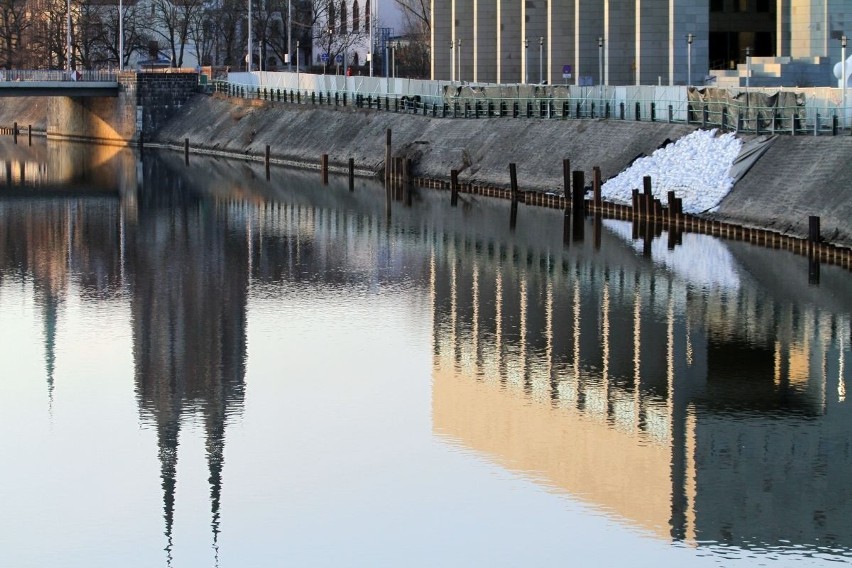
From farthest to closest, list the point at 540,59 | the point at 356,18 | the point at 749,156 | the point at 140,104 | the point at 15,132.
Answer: the point at 356,18, the point at 15,132, the point at 140,104, the point at 540,59, the point at 749,156

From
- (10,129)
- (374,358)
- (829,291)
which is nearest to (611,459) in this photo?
(374,358)

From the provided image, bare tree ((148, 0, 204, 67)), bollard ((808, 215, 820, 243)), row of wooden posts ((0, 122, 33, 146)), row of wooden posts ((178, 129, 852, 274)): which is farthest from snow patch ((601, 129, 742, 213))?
bare tree ((148, 0, 204, 67))

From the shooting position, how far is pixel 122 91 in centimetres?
11638

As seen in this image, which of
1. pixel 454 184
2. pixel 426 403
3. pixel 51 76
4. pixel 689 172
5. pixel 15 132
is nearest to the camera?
pixel 426 403

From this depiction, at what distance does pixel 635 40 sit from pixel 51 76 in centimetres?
4275

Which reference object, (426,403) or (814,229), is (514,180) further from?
(426,403)

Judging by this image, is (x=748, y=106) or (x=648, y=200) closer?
(x=648, y=200)

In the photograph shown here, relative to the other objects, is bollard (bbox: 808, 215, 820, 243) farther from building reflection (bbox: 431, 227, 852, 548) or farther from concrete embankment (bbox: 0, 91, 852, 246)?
building reflection (bbox: 431, 227, 852, 548)

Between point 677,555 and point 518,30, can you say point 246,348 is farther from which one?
point 518,30

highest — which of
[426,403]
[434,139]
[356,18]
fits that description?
[356,18]

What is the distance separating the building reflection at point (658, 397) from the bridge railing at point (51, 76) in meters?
74.7

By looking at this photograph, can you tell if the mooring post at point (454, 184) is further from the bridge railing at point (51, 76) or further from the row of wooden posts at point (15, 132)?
the row of wooden posts at point (15, 132)

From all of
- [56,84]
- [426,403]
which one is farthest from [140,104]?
[426,403]

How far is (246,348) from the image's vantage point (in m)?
35.8
